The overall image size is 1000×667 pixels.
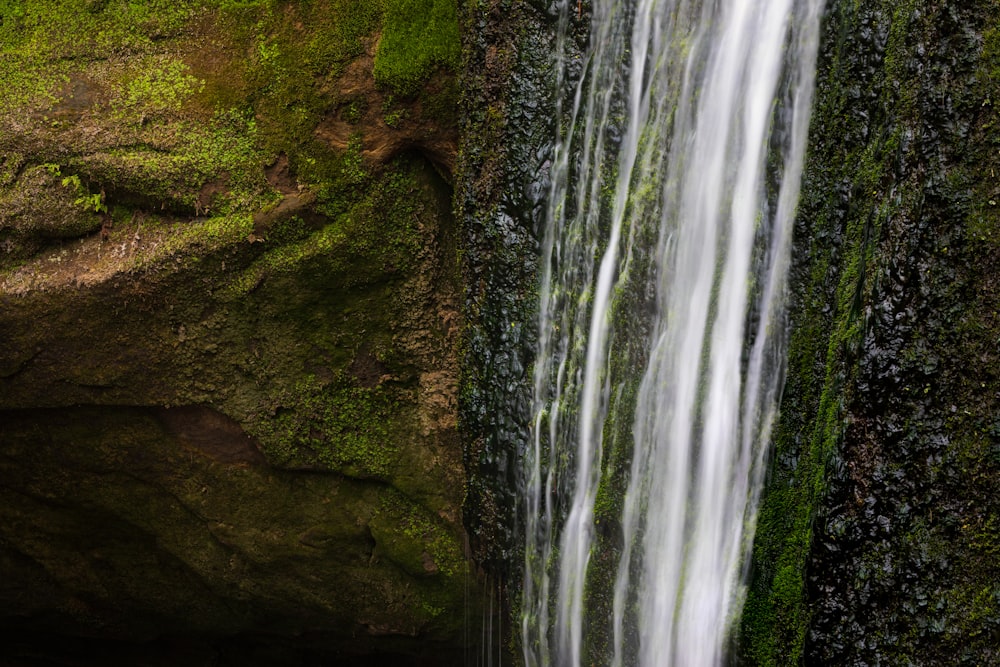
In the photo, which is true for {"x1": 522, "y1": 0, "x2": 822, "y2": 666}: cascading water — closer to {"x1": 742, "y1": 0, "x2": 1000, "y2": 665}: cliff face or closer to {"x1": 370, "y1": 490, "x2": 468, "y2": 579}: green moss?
{"x1": 742, "y1": 0, "x2": 1000, "y2": 665}: cliff face

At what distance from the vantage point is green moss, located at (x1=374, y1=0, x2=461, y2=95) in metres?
3.91

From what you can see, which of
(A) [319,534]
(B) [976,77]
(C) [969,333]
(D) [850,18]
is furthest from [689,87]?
(A) [319,534]

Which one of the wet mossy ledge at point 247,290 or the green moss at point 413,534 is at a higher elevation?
the wet mossy ledge at point 247,290

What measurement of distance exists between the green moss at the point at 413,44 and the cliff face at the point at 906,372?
1.78 m

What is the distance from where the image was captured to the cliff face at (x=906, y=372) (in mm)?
2367

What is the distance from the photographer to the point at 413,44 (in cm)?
393

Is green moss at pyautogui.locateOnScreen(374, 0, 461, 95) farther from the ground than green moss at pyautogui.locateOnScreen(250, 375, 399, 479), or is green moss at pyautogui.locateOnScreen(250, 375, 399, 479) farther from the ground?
green moss at pyautogui.locateOnScreen(374, 0, 461, 95)

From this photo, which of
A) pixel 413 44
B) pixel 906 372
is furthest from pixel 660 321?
pixel 413 44

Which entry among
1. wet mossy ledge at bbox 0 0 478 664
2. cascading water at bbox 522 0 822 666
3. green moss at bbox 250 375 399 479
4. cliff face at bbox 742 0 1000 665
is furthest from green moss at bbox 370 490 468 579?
cliff face at bbox 742 0 1000 665

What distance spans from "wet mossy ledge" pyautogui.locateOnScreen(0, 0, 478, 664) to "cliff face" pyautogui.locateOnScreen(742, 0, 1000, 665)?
1880 mm

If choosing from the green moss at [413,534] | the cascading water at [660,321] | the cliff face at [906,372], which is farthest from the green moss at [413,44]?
the green moss at [413,534]

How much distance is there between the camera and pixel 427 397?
4332 mm

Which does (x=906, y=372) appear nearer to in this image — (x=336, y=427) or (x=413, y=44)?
(x=413, y=44)

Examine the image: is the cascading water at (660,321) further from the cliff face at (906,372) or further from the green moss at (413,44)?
the green moss at (413,44)
